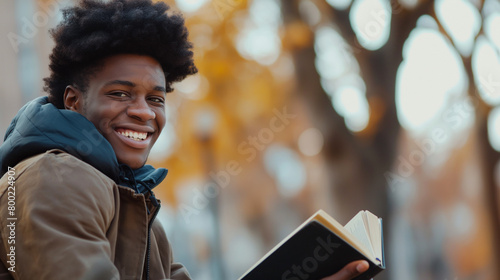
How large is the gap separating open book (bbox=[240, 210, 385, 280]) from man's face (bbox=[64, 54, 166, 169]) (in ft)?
2.03

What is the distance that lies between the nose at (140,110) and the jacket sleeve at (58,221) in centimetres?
38

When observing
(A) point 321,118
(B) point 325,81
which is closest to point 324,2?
(B) point 325,81

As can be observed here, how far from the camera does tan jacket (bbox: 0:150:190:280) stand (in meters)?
1.66

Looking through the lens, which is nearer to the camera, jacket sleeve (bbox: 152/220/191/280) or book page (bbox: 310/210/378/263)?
book page (bbox: 310/210/378/263)

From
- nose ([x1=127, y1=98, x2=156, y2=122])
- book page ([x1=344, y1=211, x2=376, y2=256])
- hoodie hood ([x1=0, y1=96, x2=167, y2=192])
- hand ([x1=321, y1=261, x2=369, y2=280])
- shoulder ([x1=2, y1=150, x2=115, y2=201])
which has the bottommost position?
hand ([x1=321, y1=261, x2=369, y2=280])

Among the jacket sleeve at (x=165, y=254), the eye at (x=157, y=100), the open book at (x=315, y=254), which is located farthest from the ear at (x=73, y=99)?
the open book at (x=315, y=254)

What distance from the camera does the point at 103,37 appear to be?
2195 mm

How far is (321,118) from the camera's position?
18.2ft

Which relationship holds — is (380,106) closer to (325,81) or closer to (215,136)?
(325,81)

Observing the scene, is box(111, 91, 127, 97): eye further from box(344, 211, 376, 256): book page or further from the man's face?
box(344, 211, 376, 256): book page

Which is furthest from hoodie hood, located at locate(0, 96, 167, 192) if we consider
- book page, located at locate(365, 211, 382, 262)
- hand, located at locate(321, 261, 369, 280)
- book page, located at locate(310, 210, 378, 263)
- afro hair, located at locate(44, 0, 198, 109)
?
book page, located at locate(365, 211, 382, 262)

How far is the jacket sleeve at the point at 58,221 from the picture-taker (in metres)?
1.65

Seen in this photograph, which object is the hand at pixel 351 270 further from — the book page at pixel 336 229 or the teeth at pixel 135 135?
the teeth at pixel 135 135

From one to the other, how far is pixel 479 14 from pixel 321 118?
6.47 feet
